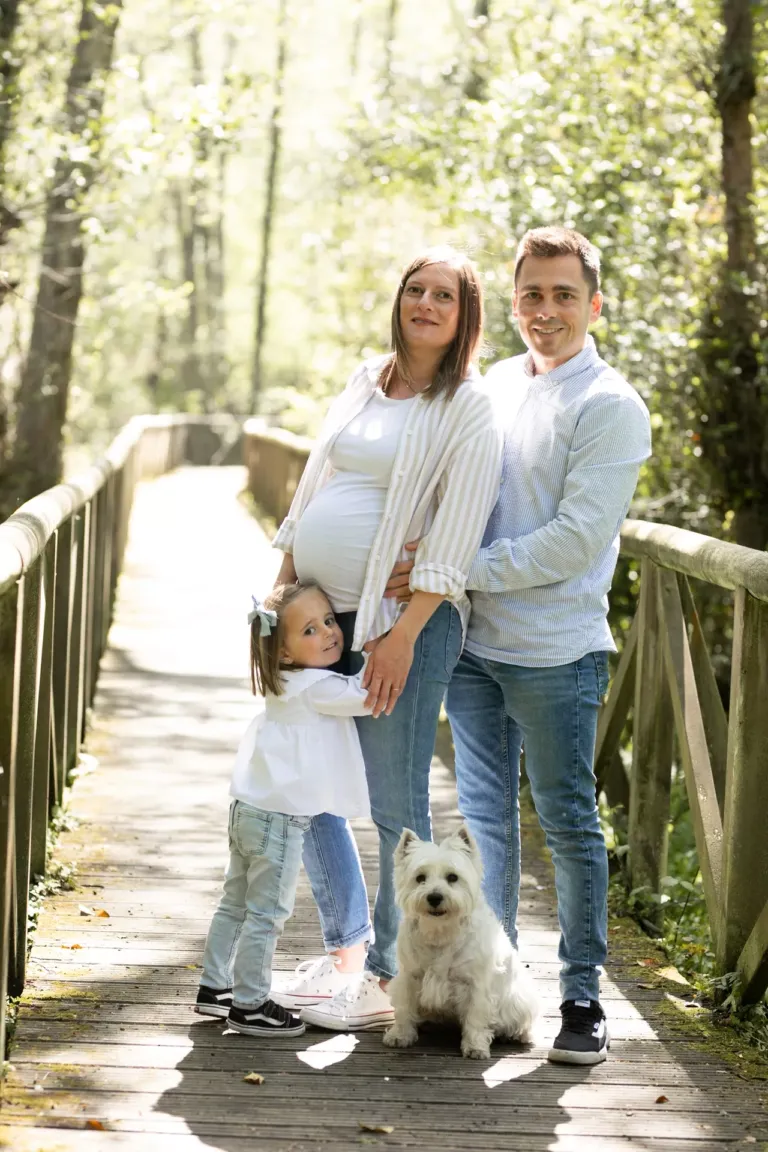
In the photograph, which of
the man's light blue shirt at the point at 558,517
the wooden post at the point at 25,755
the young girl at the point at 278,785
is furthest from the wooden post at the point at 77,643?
the man's light blue shirt at the point at 558,517

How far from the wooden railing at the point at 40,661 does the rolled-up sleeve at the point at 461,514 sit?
100 centimetres

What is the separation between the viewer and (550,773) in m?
3.81

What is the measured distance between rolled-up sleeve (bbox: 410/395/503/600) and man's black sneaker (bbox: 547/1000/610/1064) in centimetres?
116

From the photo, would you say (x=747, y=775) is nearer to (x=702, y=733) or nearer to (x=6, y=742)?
(x=702, y=733)

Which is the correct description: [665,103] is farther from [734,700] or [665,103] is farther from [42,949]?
[42,949]

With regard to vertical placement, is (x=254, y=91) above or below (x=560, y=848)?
above

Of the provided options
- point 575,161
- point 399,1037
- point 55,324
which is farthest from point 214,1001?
point 55,324

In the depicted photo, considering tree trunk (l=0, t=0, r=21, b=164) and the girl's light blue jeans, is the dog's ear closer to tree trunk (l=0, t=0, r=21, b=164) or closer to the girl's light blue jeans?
the girl's light blue jeans

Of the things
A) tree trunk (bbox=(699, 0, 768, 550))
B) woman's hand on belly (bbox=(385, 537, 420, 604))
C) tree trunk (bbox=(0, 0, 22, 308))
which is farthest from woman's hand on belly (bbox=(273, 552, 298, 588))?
tree trunk (bbox=(0, 0, 22, 308))

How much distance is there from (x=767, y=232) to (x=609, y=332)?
1.15m

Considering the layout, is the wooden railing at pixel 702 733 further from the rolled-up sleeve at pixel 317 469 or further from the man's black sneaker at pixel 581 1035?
the rolled-up sleeve at pixel 317 469

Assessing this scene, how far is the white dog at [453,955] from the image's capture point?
3688 mm

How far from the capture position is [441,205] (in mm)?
13367

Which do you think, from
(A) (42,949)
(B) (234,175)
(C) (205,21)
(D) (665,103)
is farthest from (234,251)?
(A) (42,949)
